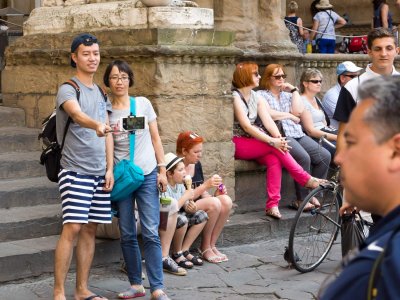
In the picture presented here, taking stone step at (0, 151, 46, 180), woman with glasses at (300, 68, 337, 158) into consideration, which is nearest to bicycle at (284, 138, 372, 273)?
woman with glasses at (300, 68, 337, 158)

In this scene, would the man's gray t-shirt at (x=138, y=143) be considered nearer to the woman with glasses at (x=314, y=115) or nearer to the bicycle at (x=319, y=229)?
the bicycle at (x=319, y=229)

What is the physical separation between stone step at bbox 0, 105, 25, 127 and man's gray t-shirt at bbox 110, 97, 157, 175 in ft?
10.5

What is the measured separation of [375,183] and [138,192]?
490cm

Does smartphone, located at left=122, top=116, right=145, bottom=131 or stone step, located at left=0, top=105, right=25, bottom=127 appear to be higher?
smartphone, located at left=122, top=116, right=145, bottom=131

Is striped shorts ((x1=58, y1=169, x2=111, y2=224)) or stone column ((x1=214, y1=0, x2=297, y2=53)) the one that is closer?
striped shorts ((x1=58, y1=169, x2=111, y2=224))

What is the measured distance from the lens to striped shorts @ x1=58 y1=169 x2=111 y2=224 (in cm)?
657

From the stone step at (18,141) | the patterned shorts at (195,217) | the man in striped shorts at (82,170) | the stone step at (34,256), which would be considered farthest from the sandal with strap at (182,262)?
the stone step at (18,141)

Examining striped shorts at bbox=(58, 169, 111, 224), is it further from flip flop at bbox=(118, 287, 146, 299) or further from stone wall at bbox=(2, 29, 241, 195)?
stone wall at bbox=(2, 29, 241, 195)

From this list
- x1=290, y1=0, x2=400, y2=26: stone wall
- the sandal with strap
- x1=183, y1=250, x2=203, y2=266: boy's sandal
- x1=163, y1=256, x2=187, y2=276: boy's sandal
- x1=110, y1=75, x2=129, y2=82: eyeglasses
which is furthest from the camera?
x1=290, y1=0, x2=400, y2=26: stone wall

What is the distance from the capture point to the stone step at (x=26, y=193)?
328 inches

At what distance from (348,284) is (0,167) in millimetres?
7037

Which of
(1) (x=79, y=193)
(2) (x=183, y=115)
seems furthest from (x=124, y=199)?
(2) (x=183, y=115)

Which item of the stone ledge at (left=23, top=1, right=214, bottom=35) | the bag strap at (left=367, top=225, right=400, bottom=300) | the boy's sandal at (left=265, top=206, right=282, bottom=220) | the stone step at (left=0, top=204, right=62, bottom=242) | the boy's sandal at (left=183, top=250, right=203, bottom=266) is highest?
the stone ledge at (left=23, top=1, right=214, bottom=35)

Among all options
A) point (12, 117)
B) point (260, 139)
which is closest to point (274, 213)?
point (260, 139)
